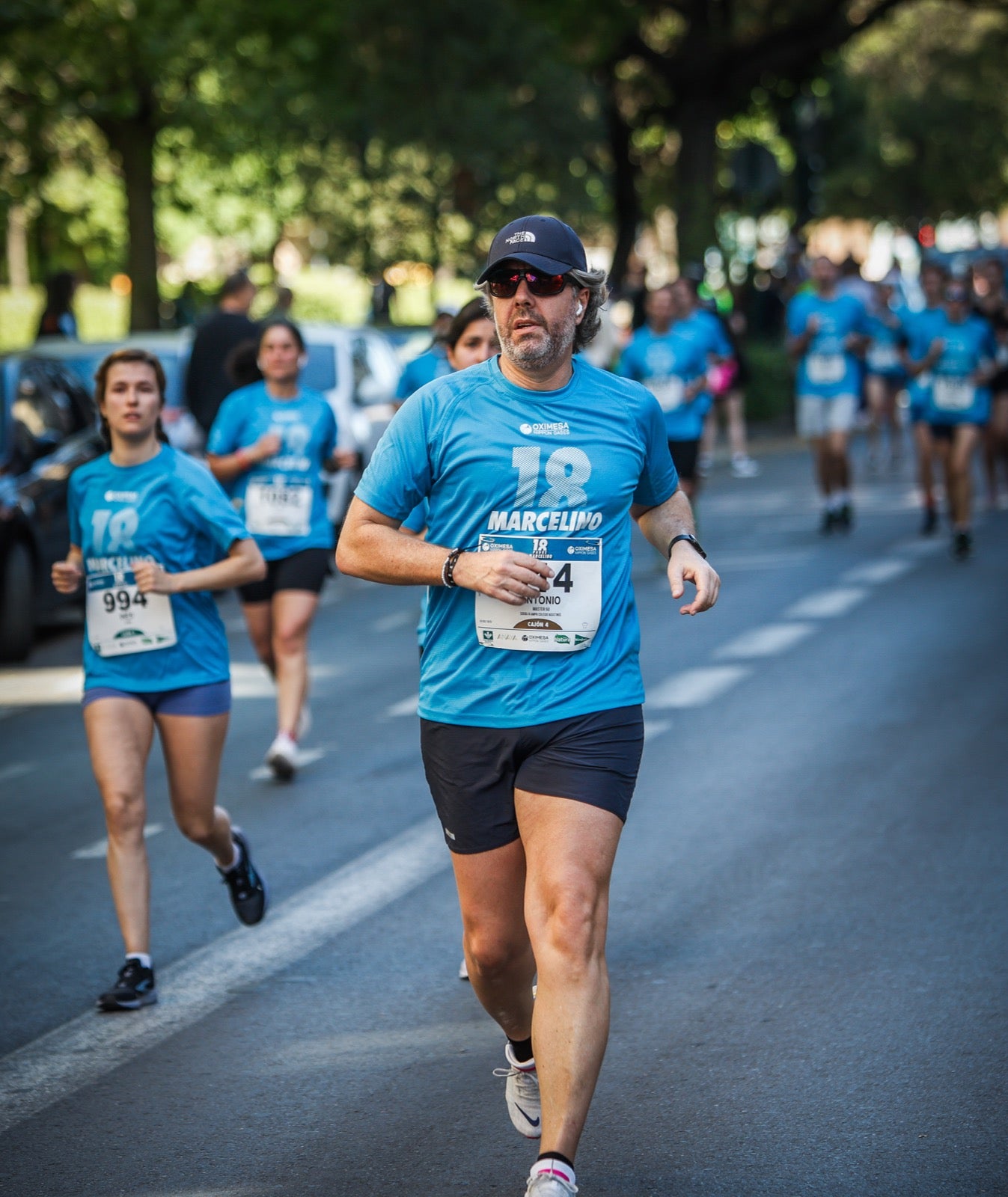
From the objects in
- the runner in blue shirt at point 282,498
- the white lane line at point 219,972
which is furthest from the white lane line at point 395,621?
the white lane line at point 219,972

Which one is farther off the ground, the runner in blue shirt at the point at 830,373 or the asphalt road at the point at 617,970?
the runner in blue shirt at the point at 830,373

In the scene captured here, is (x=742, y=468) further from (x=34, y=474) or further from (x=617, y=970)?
(x=617, y=970)

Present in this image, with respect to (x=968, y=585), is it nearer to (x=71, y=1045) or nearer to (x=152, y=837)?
(x=152, y=837)

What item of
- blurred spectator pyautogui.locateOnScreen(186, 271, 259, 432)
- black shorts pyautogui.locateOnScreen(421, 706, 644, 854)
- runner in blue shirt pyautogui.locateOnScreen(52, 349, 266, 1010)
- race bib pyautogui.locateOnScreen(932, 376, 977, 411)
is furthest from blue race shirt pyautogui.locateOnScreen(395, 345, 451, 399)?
race bib pyautogui.locateOnScreen(932, 376, 977, 411)

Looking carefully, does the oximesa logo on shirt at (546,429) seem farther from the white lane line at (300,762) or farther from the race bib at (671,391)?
the race bib at (671,391)

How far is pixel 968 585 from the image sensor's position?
13.1m

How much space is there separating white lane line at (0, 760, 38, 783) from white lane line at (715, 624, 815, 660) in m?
3.93

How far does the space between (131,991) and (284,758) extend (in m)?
2.83

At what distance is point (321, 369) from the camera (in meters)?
16.7

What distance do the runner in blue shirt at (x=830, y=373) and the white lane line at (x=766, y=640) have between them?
439 centimetres

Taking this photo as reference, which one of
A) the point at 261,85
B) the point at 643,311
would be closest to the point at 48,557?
the point at 643,311

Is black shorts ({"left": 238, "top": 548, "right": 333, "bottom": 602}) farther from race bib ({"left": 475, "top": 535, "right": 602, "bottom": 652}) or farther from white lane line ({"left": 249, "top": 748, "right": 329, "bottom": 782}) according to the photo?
race bib ({"left": 475, "top": 535, "right": 602, "bottom": 652})

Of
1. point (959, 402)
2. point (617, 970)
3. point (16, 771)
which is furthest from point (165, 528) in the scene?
point (959, 402)

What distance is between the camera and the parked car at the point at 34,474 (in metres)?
11.4
